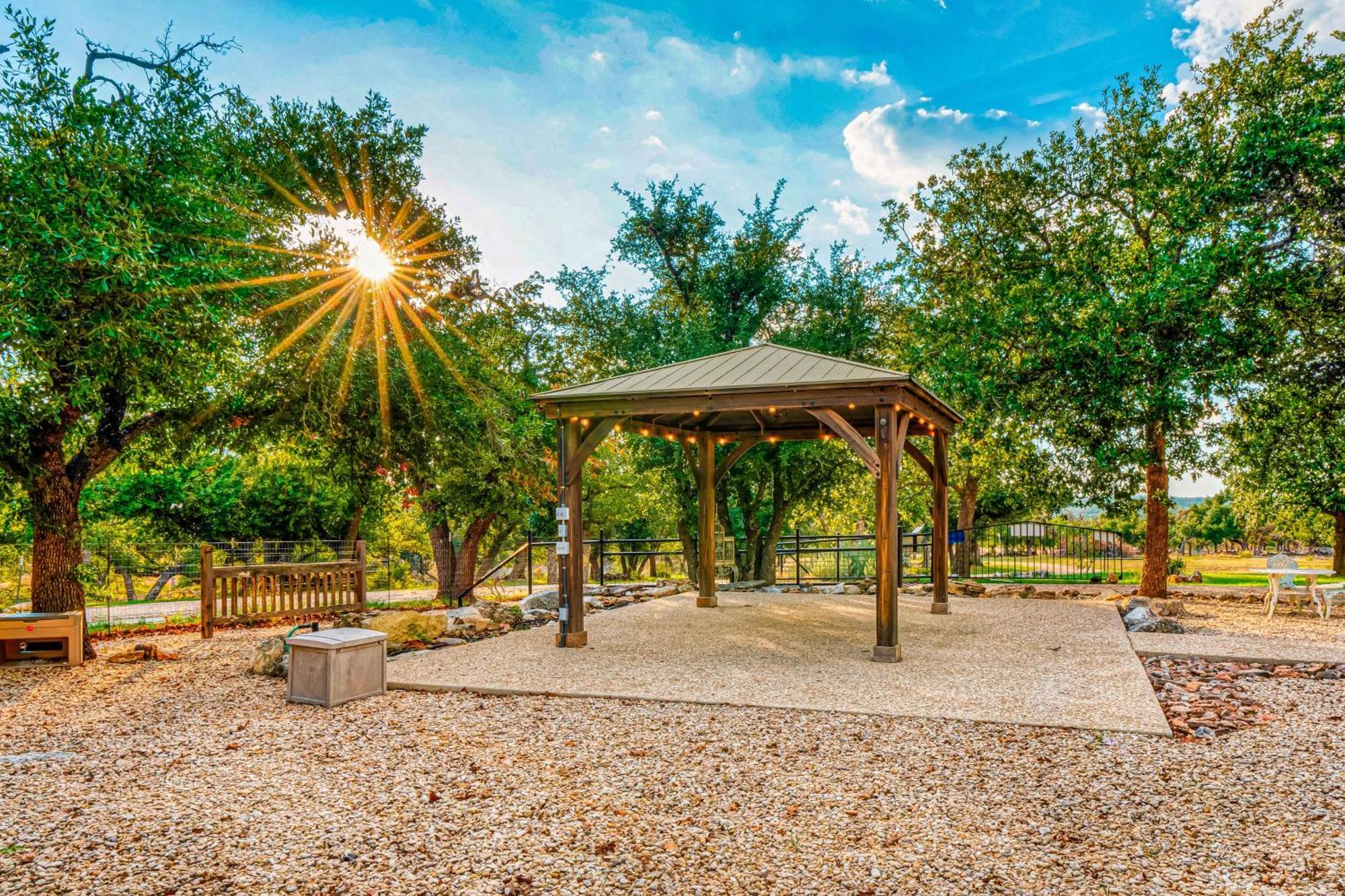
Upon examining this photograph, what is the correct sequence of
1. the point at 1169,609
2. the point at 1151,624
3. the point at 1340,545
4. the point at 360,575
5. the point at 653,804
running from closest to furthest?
1. the point at 653,804
2. the point at 1151,624
3. the point at 1169,609
4. the point at 360,575
5. the point at 1340,545

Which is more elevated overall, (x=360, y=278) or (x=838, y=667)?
(x=360, y=278)

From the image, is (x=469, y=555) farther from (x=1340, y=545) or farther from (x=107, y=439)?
(x=1340, y=545)

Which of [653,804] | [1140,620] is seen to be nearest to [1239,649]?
[1140,620]

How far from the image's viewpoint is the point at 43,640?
7910 mm

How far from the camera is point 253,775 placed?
4.29m

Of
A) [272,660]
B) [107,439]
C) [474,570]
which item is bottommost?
[474,570]

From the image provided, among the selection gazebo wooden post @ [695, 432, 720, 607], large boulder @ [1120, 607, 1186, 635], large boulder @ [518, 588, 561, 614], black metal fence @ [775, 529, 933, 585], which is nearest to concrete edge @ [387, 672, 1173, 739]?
large boulder @ [1120, 607, 1186, 635]

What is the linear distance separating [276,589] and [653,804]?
835 centimetres

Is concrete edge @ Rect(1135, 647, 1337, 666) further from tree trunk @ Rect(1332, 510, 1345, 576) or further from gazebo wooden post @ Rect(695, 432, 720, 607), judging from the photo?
tree trunk @ Rect(1332, 510, 1345, 576)

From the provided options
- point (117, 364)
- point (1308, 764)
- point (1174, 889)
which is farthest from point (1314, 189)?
point (117, 364)

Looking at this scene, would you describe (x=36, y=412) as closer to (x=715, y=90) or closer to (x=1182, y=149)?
(x=715, y=90)

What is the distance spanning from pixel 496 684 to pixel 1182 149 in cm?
1211

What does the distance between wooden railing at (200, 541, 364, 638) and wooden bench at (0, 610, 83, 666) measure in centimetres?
172

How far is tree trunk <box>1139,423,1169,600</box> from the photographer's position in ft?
41.4
